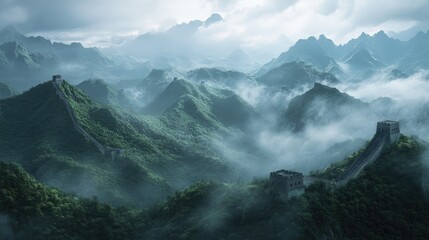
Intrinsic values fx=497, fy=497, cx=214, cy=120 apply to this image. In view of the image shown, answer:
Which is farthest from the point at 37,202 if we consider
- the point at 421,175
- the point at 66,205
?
the point at 421,175

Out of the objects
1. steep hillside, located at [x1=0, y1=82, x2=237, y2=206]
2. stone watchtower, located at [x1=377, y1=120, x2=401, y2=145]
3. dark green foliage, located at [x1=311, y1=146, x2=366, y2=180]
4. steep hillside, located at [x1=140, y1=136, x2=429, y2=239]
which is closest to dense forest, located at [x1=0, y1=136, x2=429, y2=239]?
steep hillside, located at [x1=140, y1=136, x2=429, y2=239]

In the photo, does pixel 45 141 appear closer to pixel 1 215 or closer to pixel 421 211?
pixel 1 215

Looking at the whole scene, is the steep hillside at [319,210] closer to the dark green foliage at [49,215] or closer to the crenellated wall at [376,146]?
the crenellated wall at [376,146]

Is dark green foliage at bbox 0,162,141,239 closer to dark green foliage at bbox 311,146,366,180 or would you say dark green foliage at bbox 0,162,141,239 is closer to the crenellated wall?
dark green foliage at bbox 311,146,366,180

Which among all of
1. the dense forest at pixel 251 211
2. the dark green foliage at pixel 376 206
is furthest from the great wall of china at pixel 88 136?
the dark green foliage at pixel 376 206

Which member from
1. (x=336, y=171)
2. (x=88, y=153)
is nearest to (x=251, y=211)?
(x=336, y=171)

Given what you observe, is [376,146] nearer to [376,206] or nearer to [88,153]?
[376,206]
